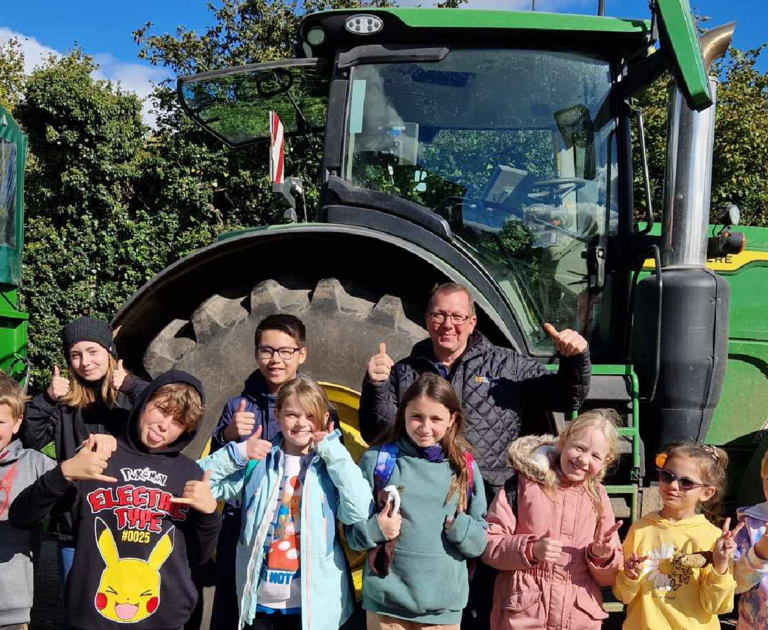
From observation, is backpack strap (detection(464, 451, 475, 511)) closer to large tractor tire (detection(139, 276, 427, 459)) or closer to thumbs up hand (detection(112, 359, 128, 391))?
large tractor tire (detection(139, 276, 427, 459))

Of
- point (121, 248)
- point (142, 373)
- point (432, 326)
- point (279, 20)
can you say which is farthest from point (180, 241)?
point (432, 326)

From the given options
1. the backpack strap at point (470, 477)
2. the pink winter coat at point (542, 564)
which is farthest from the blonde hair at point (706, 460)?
the backpack strap at point (470, 477)

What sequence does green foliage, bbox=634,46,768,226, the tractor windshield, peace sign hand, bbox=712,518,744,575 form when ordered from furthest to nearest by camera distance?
green foliage, bbox=634,46,768,226, the tractor windshield, peace sign hand, bbox=712,518,744,575

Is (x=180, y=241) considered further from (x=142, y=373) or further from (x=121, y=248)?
(x=142, y=373)

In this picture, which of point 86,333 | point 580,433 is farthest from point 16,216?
point 580,433

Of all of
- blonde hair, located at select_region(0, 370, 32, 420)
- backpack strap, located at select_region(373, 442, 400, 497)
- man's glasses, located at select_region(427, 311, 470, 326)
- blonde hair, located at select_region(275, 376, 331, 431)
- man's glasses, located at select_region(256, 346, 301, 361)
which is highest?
man's glasses, located at select_region(427, 311, 470, 326)

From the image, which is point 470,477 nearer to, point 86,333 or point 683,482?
point 683,482

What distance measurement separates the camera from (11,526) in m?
2.54

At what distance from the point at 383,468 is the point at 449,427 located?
0.80 feet

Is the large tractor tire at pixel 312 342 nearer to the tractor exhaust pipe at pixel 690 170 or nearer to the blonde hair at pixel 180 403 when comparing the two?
the blonde hair at pixel 180 403

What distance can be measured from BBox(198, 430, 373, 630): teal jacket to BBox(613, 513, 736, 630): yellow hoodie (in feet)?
2.76

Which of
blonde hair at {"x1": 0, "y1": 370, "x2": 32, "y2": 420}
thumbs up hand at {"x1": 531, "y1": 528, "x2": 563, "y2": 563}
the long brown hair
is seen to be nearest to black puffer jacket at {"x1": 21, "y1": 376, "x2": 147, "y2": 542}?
blonde hair at {"x1": 0, "y1": 370, "x2": 32, "y2": 420}

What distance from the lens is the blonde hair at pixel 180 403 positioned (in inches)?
100.0

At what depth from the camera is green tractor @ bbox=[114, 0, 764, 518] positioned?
328 centimetres
